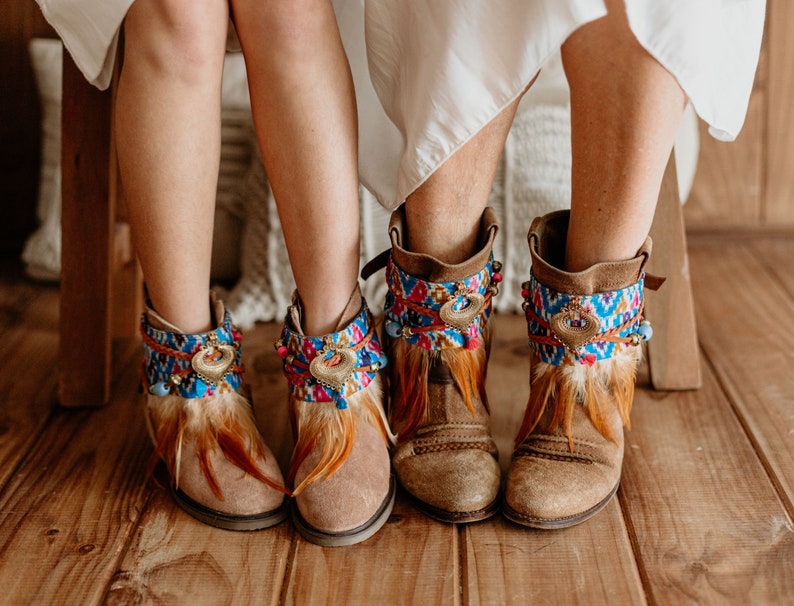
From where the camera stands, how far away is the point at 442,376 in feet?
2.37

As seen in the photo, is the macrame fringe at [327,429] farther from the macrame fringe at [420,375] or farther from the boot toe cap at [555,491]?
the boot toe cap at [555,491]

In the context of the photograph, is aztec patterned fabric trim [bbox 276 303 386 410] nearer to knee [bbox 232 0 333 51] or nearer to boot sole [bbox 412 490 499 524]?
boot sole [bbox 412 490 499 524]

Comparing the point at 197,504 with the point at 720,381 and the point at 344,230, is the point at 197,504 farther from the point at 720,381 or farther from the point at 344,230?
the point at 720,381

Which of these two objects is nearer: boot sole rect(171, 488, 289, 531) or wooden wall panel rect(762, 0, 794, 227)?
boot sole rect(171, 488, 289, 531)

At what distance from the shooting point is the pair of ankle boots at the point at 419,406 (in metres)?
0.67

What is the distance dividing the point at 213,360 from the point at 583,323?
33cm

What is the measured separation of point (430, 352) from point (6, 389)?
1.75 ft

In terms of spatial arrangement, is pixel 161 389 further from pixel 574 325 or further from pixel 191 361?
pixel 574 325

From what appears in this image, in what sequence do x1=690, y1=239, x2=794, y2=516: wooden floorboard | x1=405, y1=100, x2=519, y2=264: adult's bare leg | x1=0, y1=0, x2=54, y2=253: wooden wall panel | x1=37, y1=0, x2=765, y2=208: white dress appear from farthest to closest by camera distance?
x1=0, y1=0, x2=54, y2=253: wooden wall panel, x1=690, y1=239, x2=794, y2=516: wooden floorboard, x1=405, y1=100, x2=519, y2=264: adult's bare leg, x1=37, y1=0, x2=765, y2=208: white dress

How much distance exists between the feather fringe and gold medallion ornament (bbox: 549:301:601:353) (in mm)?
32

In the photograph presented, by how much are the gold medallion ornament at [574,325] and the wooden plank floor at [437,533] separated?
0.52 ft

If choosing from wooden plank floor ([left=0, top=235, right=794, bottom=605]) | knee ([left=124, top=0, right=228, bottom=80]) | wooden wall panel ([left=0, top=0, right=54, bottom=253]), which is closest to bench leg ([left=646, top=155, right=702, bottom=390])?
wooden plank floor ([left=0, top=235, right=794, bottom=605])

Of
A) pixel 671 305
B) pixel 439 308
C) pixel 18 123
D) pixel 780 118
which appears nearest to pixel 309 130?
pixel 439 308

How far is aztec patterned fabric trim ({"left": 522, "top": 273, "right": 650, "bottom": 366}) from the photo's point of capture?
Result: 663 mm
